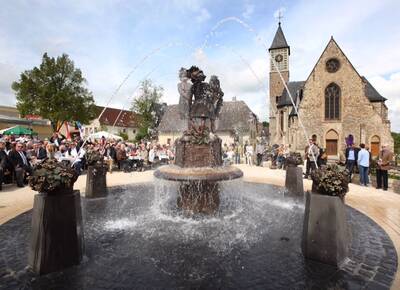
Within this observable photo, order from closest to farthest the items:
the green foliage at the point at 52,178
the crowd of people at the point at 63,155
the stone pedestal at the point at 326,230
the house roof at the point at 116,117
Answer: the green foliage at the point at 52,178
the stone pedestal at the point at 326,230
the crowd of people at the point at 63,155
the house roof at the point at 116,117

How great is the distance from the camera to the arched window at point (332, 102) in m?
33.6

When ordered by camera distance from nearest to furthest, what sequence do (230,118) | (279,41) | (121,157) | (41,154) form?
(41,154) → (121,157) → (230,118) → (279,41)

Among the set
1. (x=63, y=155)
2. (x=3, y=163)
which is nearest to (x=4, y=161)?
(x=3, y=163)

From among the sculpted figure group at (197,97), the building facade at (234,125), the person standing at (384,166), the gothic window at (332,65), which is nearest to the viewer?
the sculpted figure group at (197,97)

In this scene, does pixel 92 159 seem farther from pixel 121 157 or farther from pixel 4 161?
pixel 121 157

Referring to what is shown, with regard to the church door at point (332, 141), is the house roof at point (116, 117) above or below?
above

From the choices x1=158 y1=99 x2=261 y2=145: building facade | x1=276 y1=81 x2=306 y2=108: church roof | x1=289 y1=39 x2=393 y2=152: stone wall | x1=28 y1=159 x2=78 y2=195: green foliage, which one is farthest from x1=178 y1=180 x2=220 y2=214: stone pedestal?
x1=276 y1=81 x2=306 y2=108: church roof

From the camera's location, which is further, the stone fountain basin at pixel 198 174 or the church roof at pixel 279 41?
the church roof at pixel 279 41

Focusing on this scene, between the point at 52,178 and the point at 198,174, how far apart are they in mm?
3061

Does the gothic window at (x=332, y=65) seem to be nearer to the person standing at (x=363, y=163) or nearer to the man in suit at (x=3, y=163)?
the person standing at (x=363, y=163)

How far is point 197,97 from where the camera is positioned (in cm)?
724

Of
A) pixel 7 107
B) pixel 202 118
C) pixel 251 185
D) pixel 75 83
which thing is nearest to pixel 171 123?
pixel 75 83

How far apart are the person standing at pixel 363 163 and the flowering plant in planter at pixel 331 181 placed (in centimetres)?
809

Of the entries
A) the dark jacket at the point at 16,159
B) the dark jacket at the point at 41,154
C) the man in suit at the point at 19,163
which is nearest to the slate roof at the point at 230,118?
the dark jacket at the point at 41,154
